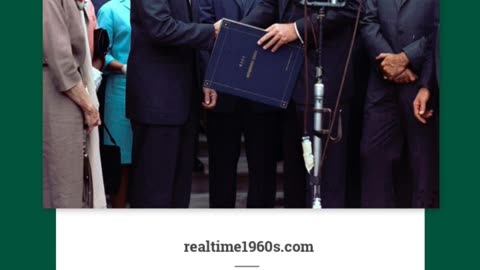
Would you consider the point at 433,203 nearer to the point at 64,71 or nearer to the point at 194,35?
the point at 194,35

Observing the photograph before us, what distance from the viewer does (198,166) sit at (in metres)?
8.95

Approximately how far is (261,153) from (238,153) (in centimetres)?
14

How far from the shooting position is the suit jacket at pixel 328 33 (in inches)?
337

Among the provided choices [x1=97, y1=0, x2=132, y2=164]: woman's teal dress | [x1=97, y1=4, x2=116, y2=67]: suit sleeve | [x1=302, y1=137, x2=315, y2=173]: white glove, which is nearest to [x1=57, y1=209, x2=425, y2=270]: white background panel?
[x1=302, y1=137, x2=315, y2=173]: white glove

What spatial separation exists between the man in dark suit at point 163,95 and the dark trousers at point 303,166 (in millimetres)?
504

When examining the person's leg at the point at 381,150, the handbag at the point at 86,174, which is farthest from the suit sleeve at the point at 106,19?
the person's leg at the point at 381,150

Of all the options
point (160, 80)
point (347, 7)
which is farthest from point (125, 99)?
point (347, 7)

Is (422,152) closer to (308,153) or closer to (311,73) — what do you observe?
(308,153)

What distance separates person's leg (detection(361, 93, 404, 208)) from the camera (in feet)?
28.6

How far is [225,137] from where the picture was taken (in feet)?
29.0

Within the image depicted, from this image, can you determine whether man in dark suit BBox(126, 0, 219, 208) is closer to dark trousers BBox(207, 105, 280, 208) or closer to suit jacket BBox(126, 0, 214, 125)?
suit jacket BBox(126, 0, 214, 125)

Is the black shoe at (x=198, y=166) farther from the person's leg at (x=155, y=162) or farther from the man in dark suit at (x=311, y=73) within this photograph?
the man in dark suit at (x=311, y=73)

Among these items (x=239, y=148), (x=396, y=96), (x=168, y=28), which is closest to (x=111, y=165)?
(x=239, y=148)

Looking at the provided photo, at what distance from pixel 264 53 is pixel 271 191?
87 cm
